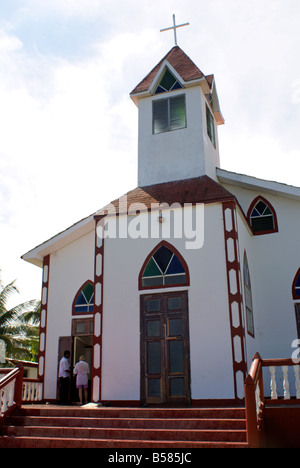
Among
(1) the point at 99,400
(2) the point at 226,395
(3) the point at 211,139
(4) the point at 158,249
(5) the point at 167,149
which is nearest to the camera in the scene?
(2) the point at 226,395

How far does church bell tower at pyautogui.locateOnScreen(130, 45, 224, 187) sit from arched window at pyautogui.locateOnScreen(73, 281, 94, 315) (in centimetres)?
377

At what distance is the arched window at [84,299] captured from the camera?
627 inches

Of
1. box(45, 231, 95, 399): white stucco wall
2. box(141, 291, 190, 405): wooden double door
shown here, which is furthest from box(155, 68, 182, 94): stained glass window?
box(141, 291, 190, 405): wooden double door

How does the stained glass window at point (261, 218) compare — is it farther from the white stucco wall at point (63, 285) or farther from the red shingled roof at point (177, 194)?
the white stucco wall at point (63, 285)

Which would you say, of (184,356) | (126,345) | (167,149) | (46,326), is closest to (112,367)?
(126,345)

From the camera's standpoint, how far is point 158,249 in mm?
13438

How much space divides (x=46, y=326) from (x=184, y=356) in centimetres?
585

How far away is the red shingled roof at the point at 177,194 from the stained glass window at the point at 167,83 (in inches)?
141

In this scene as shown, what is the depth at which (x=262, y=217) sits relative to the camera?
1566 centimetres

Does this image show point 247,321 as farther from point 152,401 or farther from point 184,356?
point 152,401

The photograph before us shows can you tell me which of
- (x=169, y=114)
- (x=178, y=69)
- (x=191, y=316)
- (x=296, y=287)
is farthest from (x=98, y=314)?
(x=178, y=69)

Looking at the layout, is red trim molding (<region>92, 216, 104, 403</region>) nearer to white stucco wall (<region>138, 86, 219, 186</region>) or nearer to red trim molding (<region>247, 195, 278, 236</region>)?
white stucco wall (<region>138, 86, 219, 186</region>)

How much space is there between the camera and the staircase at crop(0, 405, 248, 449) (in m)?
8.83

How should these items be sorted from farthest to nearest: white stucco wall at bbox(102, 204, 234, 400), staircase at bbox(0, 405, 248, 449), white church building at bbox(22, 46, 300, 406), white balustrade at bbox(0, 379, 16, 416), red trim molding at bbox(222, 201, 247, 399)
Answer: white church building at bbox(22, 46, 300, 406)
white stucco wall at bbox(102, 204, 234, 400)
red trim molding at bbox(222, 201, 247, 399)
white balustrade at bbox(0, 379, 16, 416)
staircase at bbox(0, 405, 248, 449)
